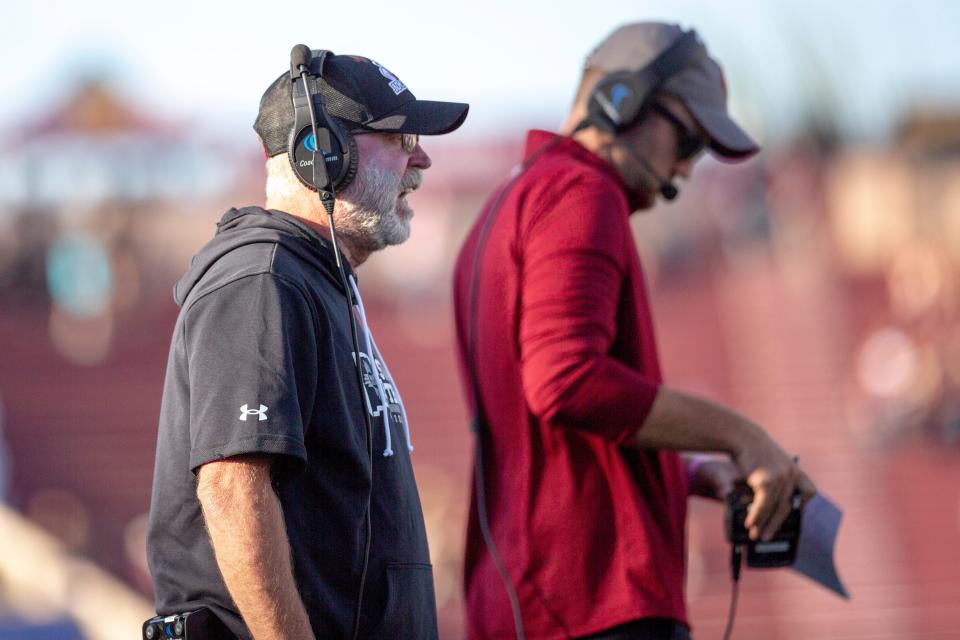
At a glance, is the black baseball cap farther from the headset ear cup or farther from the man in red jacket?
the man in red jacket

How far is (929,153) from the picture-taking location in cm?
1566

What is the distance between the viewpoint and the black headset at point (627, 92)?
8.84ft

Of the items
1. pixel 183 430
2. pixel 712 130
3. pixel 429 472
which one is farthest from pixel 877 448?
pixel 183 430

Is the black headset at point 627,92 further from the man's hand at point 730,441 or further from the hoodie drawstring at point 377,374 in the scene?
the hoodie drawstring at point 377,374

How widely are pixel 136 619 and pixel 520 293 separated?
186 inches

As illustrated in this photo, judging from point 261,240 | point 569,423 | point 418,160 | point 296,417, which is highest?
point 418,160

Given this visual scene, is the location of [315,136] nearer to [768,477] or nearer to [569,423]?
[569,423]

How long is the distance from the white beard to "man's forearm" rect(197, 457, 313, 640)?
476 millimetres

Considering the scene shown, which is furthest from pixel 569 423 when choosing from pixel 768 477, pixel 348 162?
pixel 348 162

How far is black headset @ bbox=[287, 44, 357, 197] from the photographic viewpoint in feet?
6.78

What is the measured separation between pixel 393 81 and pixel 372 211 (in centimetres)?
22

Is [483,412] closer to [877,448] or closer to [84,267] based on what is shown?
[877,448]

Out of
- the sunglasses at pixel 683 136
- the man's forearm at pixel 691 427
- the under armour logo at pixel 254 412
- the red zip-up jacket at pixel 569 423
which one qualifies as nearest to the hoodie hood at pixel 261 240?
the under armour logo at pixel 254 412

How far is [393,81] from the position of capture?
2.19 meters
